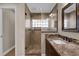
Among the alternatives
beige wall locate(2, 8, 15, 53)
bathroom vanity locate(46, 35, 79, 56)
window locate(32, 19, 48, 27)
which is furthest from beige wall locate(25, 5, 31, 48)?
bathroom vanity locate(46, 35, 79, 56)

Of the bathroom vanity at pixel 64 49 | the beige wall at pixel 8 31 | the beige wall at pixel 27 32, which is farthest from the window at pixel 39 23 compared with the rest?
the bathroom vanity at pixel 64 49

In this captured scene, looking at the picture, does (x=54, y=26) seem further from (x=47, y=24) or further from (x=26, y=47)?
(x=26, y=47)

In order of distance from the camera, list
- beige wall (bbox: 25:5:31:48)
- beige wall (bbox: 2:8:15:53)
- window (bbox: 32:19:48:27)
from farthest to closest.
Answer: beige wall (bbox: 2:8:15:53) < window (bbox: 32:19:48:27) < beige wall (bbox: 25:5:31:48)

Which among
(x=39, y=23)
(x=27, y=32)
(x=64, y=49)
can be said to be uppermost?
(x=39, y=23)

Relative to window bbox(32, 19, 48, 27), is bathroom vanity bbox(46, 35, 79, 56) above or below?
below

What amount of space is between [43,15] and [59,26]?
0.38 meters

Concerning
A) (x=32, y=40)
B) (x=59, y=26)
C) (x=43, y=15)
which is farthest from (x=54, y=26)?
(x=32, y=40)

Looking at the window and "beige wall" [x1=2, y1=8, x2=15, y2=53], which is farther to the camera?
"beige wall" [x1=2, y1=8, x2=15, y2=53]

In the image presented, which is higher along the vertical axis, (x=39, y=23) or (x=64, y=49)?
(x=39, y=23)

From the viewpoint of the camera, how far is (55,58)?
914 mm

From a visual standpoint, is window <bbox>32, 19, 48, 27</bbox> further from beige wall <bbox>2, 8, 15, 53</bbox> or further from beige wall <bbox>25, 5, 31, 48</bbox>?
beige wall <bbox>2, 8, 15, 53</bbox>

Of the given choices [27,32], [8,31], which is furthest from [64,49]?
[8,31]

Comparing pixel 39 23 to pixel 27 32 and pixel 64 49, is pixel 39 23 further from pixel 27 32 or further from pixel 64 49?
pixel 64 49

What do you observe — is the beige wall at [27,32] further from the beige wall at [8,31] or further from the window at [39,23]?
the beige wall at [8,31]
